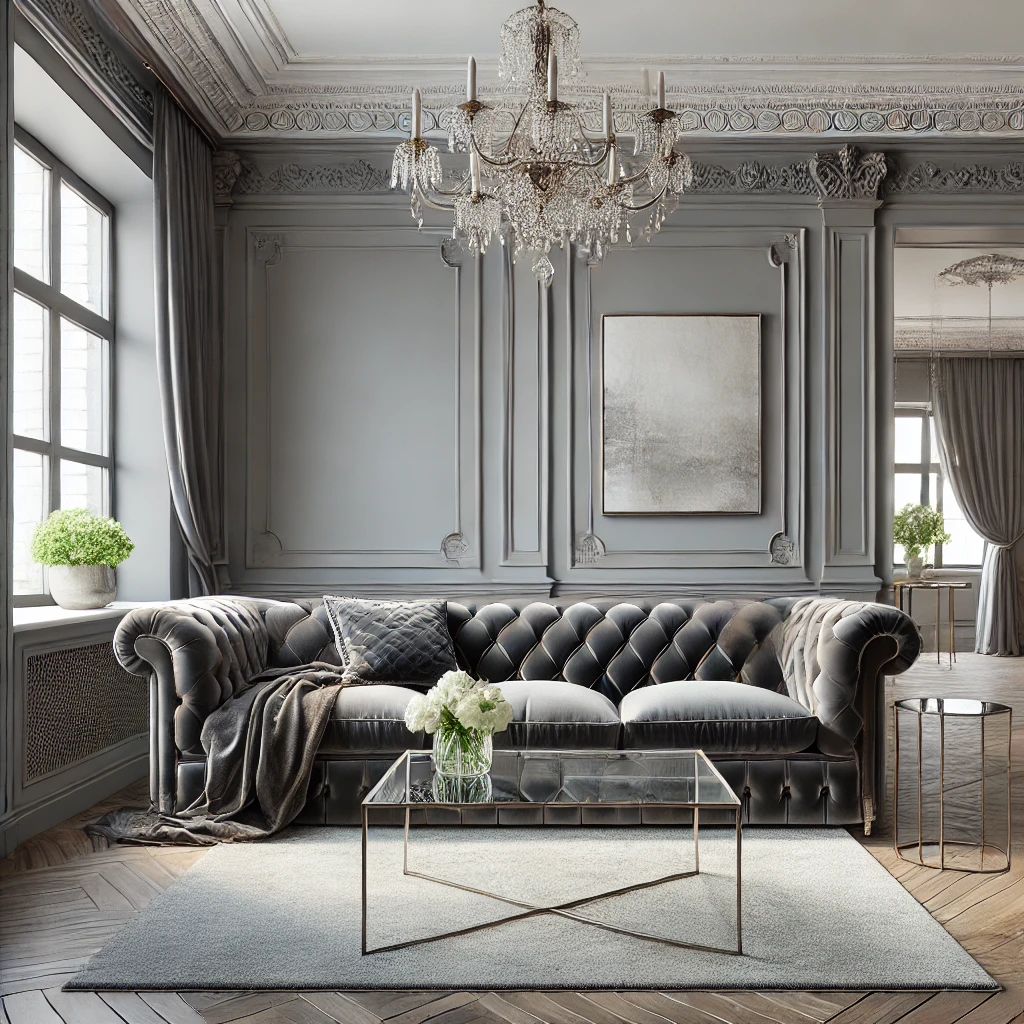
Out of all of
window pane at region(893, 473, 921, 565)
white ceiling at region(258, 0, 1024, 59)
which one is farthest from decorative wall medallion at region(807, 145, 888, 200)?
window pane at region(893, 473, 921, 565)

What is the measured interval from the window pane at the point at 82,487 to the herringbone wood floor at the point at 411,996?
5.91 feet

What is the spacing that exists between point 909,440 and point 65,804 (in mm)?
8705

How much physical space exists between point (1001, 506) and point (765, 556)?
5.77 meters

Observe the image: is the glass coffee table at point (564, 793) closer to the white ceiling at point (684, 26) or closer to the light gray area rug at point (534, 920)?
the light gray area rug at point (534, 920)

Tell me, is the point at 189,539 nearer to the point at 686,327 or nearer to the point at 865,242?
the point at 686,327

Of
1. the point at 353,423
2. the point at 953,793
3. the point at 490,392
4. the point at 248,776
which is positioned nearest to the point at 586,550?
the point at 490,392

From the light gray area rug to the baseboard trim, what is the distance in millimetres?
679

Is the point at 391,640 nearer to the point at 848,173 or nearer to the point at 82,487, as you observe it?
the point at 82,487

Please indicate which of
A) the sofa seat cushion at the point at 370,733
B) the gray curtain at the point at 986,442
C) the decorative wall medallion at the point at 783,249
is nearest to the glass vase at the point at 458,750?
the sofa seat cushion at the point at 370,733

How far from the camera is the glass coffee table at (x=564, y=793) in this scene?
2.43 metres

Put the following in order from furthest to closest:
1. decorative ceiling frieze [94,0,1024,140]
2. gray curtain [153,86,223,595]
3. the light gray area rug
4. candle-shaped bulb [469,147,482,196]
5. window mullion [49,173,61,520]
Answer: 1. decorative ceiling frieze [94,0,1024,140]
2. gray curtain [153,86,223,595]
3. window mullion [49,173,61,520]
4. candle-shaped bulb [469,147,482,196]
5. the light gray area rug

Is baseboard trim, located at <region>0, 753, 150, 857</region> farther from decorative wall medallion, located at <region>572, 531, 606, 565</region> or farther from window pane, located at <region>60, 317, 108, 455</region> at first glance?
decorative wall medallion, located at <region>572, 531, 606, 565</region>

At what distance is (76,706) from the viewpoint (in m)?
3.78

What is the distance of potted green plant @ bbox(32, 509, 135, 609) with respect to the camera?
3855 millimetres
